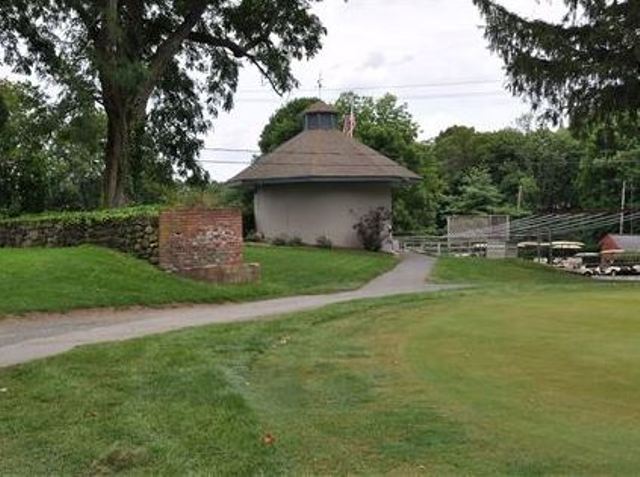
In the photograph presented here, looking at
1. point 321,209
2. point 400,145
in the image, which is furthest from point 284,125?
point 321,209

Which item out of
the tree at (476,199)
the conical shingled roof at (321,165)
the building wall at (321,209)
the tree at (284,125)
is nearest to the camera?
the conical shingled roof at (321,165)

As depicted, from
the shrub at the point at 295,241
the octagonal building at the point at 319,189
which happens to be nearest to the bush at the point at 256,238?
the octagonal building at the point at 319,189

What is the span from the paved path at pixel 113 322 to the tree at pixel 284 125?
140 ft

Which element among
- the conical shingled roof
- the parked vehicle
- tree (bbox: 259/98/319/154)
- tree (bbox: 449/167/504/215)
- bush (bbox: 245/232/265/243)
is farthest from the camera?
tree (bbox: 449/167/504/215)

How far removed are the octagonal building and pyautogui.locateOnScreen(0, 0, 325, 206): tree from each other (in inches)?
280

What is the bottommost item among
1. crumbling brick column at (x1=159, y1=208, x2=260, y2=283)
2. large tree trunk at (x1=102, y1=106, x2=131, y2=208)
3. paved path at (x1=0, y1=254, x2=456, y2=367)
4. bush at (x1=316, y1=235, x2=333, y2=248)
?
paved path at (x1=0, y1=254, x2=456, y2=367)

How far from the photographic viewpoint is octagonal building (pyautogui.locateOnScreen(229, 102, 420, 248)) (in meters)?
45.8

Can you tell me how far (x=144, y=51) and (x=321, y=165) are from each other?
1214 centimetres

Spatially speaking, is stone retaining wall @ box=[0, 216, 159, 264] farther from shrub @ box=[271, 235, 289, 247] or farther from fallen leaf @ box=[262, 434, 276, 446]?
shrub @ box=[271, 235, 289, 247]

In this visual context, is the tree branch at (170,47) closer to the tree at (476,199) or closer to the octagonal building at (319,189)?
the octagonal building at (319,189)

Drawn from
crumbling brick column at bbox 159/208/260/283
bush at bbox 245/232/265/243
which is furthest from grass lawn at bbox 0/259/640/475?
bush at bbox 245/232/265/243

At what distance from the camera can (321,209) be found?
4616 centimetres

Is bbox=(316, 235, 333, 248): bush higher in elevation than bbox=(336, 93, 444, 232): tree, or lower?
lower

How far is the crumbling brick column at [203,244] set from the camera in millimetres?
24484
